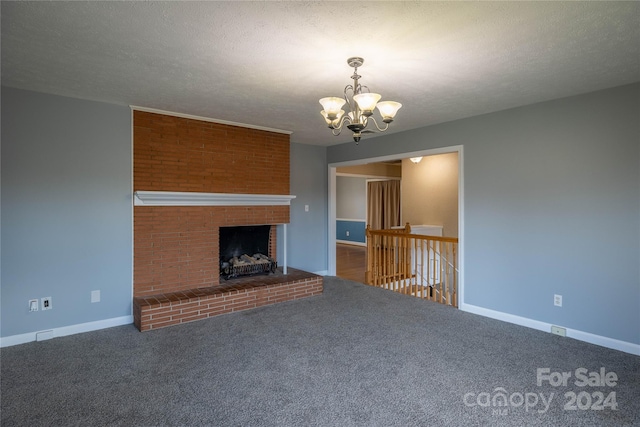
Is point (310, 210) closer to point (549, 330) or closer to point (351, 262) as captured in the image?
point (351, 262)

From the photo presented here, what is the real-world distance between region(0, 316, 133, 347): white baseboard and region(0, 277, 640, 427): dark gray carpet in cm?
9

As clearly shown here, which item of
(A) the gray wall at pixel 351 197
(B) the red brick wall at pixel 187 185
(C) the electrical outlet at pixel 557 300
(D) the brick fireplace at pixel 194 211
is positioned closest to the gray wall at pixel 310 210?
(D) the brick fireplace at pixel 194 211

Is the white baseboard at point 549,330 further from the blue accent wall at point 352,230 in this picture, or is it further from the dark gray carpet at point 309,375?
the blue accent wall at point 352,230

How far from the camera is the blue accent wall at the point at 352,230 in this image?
35.3 feet

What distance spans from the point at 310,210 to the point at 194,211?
2.28 m

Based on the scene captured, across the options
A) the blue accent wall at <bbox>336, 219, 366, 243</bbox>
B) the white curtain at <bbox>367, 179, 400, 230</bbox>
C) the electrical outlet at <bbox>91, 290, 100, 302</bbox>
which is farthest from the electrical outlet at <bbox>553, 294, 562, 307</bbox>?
the blue accent wall at <bbox>336, 219, 366, 243</bbox>

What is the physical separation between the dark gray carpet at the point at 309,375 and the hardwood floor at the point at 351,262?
2.54 metres

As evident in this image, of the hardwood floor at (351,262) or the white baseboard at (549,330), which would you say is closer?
the white baseboard at (549,330)

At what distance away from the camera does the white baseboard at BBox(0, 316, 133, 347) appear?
321cm

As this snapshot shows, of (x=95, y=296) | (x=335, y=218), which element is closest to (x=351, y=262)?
(x=335, y=218)

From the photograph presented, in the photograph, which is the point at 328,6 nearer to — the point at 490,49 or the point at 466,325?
the point at 490,49

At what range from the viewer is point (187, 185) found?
13.6ft

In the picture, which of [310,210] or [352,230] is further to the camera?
[352,230]

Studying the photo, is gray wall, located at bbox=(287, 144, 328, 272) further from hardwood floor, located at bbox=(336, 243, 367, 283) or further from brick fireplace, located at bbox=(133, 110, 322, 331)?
brick fireplace, located at bbox=(133, 110, 322, 331)
